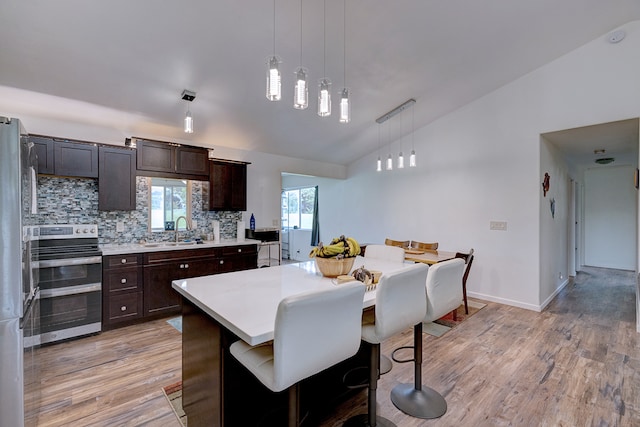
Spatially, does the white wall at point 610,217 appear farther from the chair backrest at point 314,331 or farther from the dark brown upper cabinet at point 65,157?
the dark brown upper cabinet at point 65,157

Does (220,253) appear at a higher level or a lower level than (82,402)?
higher

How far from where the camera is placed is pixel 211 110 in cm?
363

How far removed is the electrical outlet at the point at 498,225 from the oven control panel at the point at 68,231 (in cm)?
530

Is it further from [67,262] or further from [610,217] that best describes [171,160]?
[610,217]

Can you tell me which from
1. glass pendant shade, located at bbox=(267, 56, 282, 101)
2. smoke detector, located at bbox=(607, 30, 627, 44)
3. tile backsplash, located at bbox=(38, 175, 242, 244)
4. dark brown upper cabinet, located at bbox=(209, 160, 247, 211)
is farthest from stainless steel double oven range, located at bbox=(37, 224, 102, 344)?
smoke detector, located at bbox=(607, 30, 627, 44)

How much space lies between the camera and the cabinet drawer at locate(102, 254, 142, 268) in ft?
10.4

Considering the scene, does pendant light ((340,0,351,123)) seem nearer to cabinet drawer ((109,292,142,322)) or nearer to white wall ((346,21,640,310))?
white wall ((346,21,640,310))

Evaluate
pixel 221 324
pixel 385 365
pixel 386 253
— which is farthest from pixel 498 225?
pixel 221 324

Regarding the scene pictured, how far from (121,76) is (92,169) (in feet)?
3.87

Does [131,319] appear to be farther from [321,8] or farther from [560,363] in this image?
[560,363]

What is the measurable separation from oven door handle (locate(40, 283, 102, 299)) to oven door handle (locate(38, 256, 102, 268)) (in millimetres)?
238

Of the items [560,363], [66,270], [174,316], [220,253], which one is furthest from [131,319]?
[560,363]

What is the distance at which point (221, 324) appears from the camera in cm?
139

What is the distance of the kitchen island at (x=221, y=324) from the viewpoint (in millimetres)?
1295
